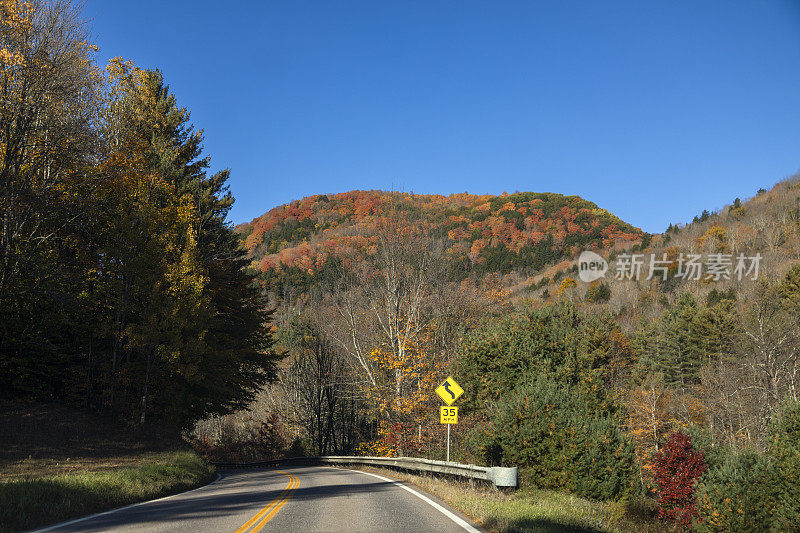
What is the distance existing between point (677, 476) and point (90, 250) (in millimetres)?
31887

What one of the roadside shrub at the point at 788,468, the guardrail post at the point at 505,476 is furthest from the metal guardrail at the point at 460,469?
the roadside shrub at the point at 788,468

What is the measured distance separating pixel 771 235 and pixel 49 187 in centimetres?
14362

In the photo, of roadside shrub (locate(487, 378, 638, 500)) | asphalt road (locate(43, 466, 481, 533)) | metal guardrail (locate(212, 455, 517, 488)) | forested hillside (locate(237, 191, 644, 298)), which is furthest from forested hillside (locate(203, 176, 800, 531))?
forested hillside (locate(237, 191, 644, 298))

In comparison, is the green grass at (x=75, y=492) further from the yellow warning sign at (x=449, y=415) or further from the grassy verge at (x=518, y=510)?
the yellow warning sign at (x=449, y=415)

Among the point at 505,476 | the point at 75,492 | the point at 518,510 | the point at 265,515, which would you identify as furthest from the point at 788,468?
the point at 75,492

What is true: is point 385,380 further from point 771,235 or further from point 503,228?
point 503,228

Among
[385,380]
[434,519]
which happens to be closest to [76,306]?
[385,380]

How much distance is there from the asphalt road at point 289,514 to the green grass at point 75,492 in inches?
26.3

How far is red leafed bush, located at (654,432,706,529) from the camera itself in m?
24.4

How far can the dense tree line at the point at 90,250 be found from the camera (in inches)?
810

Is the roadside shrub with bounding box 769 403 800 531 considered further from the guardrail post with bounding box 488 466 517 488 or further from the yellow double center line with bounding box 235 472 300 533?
the yellow double center line with bounding box 235 472 300 533

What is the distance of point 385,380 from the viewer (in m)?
29.0

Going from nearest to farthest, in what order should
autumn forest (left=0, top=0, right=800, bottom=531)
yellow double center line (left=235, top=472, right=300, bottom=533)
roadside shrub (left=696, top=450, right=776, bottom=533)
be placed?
yellow double center line (left=235, top=472, right=300, bottom=533) → autumn forest (left=0, top=0, right=800, bottom=531) → roadside shrub (left=696, top=450, right=776, bottom=533)

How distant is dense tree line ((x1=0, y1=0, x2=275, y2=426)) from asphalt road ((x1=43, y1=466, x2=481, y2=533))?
14.2 m
